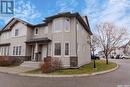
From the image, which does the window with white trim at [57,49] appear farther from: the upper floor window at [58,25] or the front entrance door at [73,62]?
the upper floor window at [58,25]

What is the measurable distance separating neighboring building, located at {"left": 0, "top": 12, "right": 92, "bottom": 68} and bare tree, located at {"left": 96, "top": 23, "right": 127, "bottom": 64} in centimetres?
935

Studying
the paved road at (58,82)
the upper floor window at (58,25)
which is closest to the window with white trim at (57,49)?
the upper floor window at (58,25)

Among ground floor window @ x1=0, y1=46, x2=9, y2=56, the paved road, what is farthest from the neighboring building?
the paved road

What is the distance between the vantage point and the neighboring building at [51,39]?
21609 millimetres

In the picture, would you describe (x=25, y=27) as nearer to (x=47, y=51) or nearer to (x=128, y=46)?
(x=47, y=51)

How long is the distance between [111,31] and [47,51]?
54.8ft

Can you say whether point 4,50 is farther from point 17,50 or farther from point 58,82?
point 58,82

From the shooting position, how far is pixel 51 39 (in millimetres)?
23094

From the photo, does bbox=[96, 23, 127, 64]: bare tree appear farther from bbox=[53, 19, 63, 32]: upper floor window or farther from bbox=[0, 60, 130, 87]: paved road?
bbox=[0, 60, 130, 87]: paved road

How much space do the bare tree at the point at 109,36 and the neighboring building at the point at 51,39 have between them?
30.7 feet

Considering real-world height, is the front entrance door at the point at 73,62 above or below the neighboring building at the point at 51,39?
below

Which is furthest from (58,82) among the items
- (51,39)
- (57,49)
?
(51,39)

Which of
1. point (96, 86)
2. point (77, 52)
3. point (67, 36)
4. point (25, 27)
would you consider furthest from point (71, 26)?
point (96, 86)

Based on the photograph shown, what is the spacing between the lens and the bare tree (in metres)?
32.8
